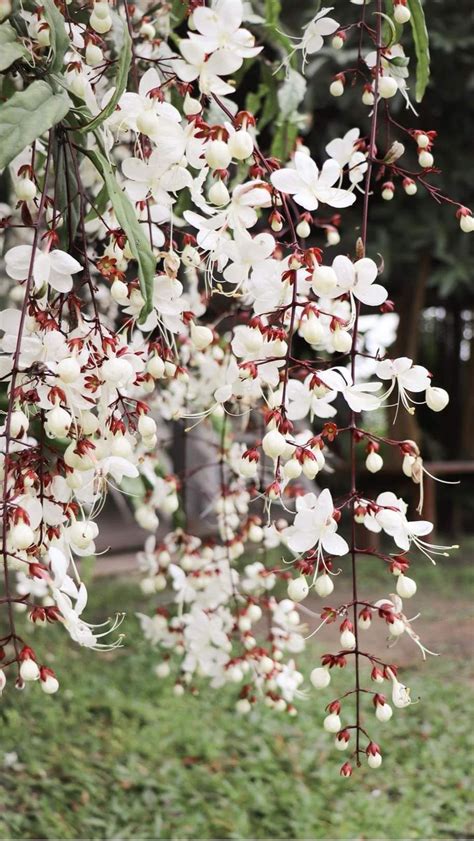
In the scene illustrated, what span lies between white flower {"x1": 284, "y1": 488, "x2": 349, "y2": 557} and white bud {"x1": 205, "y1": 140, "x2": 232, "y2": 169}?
0.26m

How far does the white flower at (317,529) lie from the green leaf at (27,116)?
1.12 ft

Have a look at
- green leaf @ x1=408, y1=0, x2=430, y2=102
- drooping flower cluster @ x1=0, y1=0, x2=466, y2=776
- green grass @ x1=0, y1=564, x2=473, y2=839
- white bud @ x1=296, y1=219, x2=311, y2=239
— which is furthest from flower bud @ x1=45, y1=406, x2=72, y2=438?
green grass @ x1=0, y1=564, x2=473, y2=839

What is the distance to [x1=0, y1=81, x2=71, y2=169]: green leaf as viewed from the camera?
60cm

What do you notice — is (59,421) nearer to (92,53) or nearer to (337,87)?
(92,53)

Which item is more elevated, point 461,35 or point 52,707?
point 461,35

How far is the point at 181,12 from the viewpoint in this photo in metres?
1.11

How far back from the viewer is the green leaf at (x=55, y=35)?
683 mm

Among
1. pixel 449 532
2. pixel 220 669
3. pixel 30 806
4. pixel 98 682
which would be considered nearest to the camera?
pixel 220 669

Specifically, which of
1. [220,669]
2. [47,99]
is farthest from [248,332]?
[220,669]

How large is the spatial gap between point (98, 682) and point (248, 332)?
231 cm

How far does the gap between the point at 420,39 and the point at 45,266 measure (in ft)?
1.75

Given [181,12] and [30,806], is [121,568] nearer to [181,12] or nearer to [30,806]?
[30,806]

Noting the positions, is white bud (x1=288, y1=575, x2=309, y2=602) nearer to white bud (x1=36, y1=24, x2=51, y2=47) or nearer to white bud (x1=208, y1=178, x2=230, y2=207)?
white bud (x1=208, y1=178, x2=230, y2=207)

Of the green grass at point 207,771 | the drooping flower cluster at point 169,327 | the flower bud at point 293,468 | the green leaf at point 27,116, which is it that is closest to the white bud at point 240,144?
the drooping flower cluster at point 169,327
